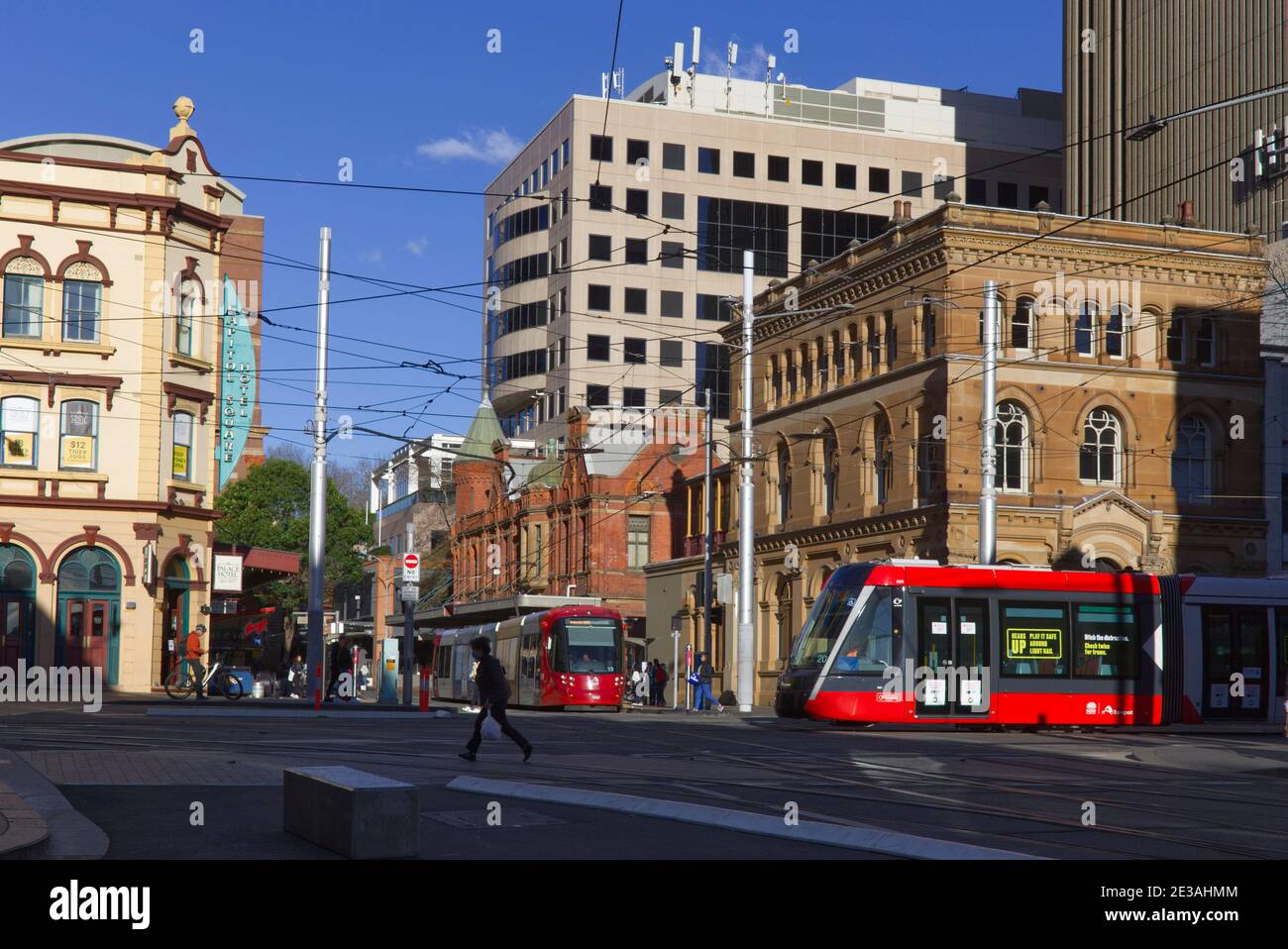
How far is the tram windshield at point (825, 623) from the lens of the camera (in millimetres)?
29609

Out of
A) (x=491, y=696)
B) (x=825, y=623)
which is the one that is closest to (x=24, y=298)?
(x=825, y=623)

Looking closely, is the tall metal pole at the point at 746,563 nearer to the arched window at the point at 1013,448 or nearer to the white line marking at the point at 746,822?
the arched window at the point at 1013,448

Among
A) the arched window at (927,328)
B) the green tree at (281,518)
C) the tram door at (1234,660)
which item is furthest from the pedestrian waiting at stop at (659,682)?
the tram door at (1234,660)

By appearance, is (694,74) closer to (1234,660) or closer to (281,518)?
(281,518)

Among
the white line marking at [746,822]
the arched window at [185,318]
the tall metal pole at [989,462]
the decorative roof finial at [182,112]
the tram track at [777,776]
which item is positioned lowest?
the tram track at [777,776]

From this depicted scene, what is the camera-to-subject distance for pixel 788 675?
30562mm

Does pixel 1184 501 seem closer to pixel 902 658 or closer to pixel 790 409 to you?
pixel 790 409

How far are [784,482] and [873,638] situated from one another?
90.4 ft

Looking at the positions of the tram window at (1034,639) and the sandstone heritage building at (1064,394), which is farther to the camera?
the sandstone heritage building at (1064,394)

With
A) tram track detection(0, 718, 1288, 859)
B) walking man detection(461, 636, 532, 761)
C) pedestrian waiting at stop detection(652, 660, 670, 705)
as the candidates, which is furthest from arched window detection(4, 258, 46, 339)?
walking man detection(461, 636, 532, 761)

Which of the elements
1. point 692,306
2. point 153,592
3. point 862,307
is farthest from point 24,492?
point 692,306

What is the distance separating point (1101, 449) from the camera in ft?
154

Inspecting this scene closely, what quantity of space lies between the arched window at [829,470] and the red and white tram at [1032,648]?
21.0 meters
